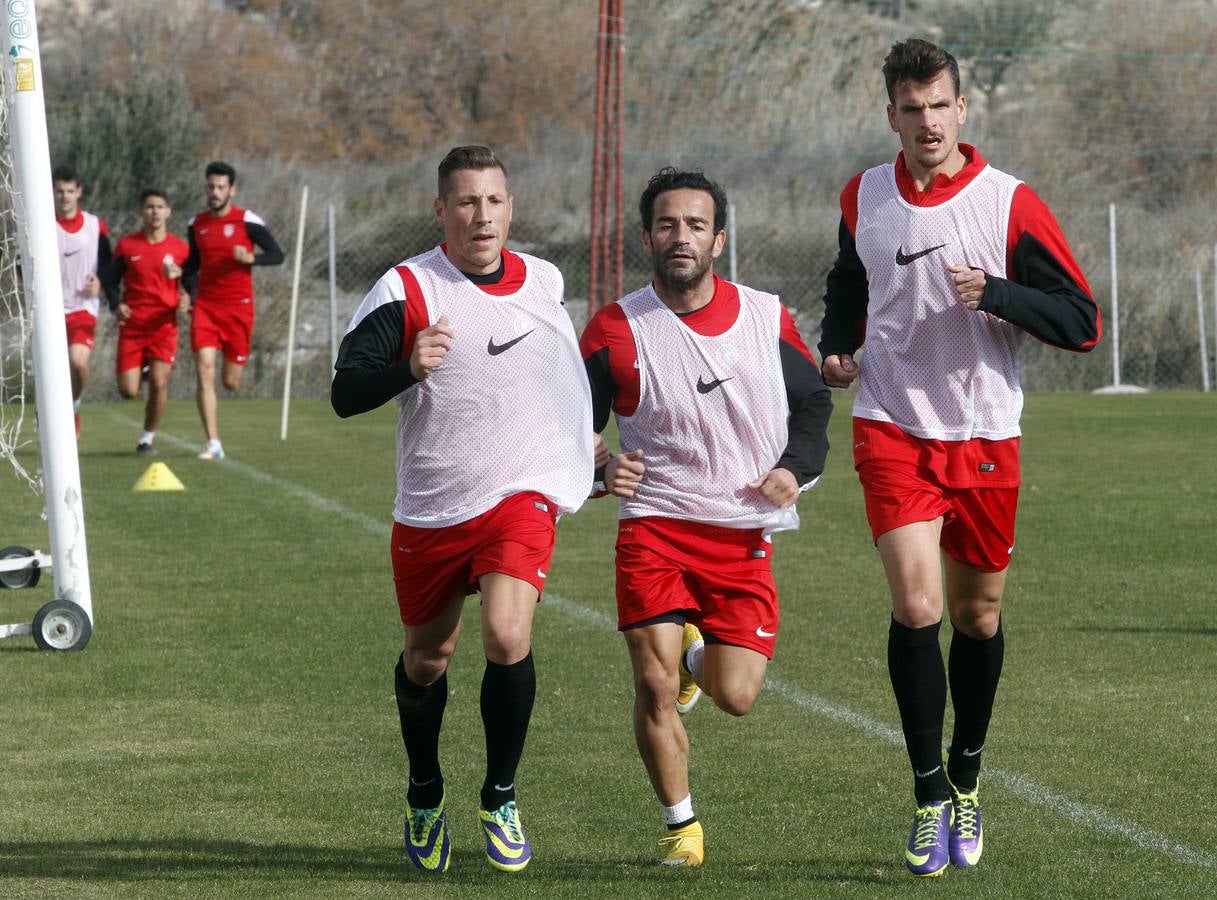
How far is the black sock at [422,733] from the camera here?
534 cm

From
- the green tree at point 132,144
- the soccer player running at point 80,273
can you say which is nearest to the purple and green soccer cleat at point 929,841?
the soccer player running at point 80,273

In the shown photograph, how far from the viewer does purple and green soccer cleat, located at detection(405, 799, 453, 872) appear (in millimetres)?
5266

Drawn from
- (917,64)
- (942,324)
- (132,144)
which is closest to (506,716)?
(942,324)

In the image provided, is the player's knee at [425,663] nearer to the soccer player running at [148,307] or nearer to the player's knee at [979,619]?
the player's knee at [979,619]

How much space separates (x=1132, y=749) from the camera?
6477 millimetres

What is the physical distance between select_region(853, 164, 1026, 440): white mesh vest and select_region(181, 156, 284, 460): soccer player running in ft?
37.2

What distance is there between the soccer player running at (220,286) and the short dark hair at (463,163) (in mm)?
11133

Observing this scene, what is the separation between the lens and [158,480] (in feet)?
47.1

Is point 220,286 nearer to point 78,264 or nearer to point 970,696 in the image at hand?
point 78,264

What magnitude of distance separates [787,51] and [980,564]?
25.9 meters

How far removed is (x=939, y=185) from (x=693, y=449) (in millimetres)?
1021

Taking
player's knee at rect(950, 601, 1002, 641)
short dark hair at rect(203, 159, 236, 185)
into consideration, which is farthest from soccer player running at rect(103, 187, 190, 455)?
player's knee at rect(950, 601, 1002, 641)

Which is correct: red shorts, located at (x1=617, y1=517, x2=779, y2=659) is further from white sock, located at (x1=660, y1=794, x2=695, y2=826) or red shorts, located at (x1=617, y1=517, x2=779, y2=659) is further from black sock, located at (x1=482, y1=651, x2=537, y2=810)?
white sock, located at (x1=660, y1=794, x2=695, y2=826)

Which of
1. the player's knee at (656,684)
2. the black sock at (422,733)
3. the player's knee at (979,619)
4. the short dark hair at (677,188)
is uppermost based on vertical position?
the short dark hair at (677,188)
